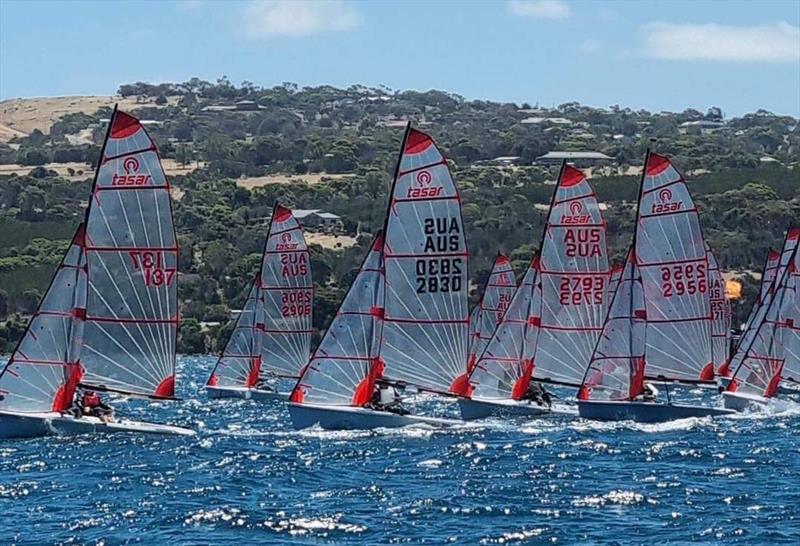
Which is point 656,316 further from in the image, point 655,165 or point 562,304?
point 655,165

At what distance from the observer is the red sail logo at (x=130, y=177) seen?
47094 mm

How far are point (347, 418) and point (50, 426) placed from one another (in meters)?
7.64

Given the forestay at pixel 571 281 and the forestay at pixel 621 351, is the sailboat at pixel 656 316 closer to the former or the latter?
the forestay at pixel 621 351

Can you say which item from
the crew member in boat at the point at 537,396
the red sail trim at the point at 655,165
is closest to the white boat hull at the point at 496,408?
the crew member in boat at the point at 537,396

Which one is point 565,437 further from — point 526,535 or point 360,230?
point 360,230

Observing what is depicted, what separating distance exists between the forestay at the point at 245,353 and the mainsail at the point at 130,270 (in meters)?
22.8

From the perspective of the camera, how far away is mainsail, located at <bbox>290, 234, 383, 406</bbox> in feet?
164

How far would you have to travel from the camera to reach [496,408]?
5509 cm

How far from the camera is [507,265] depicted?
2908 inches

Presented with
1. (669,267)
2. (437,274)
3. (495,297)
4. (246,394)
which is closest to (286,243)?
(246,394)

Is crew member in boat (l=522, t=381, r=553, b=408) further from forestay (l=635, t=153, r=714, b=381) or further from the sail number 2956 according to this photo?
the sail number 2956

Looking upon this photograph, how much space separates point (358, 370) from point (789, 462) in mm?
12322

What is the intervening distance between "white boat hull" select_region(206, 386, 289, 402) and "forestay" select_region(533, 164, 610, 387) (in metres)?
13.2

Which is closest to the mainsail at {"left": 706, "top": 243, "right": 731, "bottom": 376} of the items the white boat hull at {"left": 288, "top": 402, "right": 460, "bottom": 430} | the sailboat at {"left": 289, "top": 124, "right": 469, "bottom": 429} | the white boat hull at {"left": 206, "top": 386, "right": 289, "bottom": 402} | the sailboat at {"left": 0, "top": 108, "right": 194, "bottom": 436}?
the white boat hull at {"left": 206, "top": 386, "right": 289, "bottom": 402}
